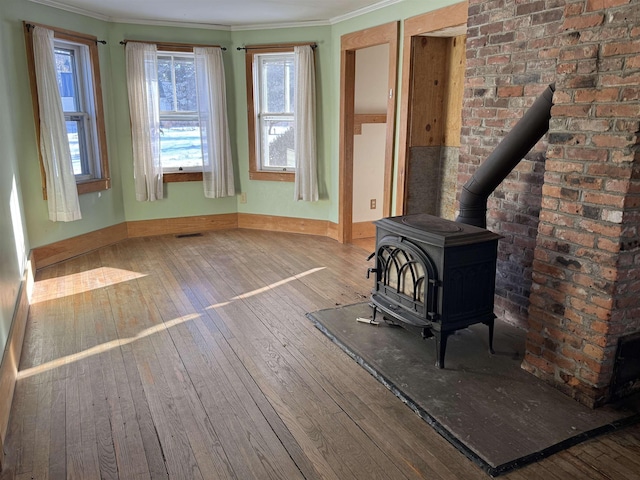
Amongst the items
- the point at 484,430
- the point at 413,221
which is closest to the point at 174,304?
the point at 413,221

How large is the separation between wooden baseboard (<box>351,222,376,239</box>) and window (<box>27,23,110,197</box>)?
2.76 meters

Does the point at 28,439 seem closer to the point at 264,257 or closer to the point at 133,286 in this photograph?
the point at 133,286

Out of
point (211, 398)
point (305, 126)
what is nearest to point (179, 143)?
point (305, 126)

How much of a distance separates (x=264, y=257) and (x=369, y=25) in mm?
2457

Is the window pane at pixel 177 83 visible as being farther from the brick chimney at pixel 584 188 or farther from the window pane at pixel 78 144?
the brick chimney at pixel 584 188

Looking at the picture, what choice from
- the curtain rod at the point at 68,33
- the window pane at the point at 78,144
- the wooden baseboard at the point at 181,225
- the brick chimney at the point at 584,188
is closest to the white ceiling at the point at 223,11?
the curtain rod at the point at 68,33

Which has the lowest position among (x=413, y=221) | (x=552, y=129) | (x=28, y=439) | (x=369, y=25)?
(x=28, y=439)

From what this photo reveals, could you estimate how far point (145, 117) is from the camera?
545 cm

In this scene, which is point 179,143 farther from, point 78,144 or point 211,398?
point 211,398

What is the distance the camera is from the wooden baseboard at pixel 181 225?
228 inches

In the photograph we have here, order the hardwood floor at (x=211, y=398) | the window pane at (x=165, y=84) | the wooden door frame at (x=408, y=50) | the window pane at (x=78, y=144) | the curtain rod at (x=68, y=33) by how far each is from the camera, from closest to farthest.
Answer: the hardwood floor at (x=211, y=398) < the wooden door frame at (x=408, y=50) < the curtain rod at (x=68, y=33) < the window pane at (x=78, y=144) < the window pane at (x=165, y=84)

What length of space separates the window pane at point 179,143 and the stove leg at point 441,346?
13.4 feet

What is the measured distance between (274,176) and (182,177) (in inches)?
42.5

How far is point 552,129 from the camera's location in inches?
94.3
